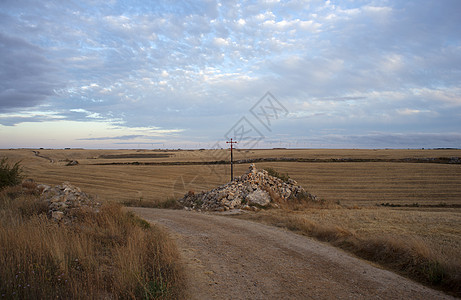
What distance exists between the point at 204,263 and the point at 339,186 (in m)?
29.1

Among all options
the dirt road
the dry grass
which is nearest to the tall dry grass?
the dirt road

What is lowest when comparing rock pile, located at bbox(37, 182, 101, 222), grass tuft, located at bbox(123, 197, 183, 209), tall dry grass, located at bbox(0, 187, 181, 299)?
grass tuft, located at bbox(123, 197, 183, 209)

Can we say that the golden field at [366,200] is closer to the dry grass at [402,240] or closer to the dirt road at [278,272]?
the dry grass at [402,240]

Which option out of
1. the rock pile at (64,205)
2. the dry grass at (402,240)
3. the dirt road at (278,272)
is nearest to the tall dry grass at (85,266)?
the dirt road at (278,272)

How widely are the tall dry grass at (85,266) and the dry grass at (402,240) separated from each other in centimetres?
525

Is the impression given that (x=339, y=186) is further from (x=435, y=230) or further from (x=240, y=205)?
(x=435, y=230)

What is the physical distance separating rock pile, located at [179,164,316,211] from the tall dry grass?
991cm

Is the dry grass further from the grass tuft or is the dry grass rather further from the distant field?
the distant field

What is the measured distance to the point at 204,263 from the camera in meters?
7.16

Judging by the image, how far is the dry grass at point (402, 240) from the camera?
6301mm

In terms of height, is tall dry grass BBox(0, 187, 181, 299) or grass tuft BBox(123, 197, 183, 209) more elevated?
tall dry grass BBox(0, 187, 181, 299)

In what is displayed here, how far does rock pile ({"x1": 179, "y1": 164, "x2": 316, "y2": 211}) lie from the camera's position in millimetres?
17723

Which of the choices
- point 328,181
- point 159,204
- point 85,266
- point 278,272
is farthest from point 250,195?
point 328,181

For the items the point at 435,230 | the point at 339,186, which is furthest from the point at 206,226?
the point at 339,186
